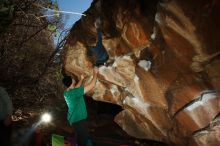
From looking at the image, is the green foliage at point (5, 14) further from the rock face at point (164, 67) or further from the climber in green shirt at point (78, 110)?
the climber in green shirt at point (78, 110)

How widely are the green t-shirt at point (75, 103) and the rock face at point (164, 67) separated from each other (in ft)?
5.52

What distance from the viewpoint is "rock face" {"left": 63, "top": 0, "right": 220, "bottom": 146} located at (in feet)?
17.7

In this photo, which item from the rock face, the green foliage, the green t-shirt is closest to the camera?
the rock face

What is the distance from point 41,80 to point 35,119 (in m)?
2.55

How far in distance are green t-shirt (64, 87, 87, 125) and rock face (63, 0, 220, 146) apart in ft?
5.52

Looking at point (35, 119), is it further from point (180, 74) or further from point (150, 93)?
point (180, 74)

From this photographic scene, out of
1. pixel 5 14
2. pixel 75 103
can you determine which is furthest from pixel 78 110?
pixel 5 14

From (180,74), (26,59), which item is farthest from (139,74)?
(26,59)

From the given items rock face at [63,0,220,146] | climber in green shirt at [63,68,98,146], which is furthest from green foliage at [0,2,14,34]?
climber in green shirt at [63,68,98,146]

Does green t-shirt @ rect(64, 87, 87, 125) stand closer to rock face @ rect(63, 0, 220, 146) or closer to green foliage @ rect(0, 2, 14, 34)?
rock face @ rect(63, 0, 220, 146)

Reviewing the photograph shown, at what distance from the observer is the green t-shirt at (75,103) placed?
242 inches

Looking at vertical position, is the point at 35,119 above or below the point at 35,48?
below

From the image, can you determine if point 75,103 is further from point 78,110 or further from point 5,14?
point 5,14

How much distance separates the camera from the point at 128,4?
7207 mm
